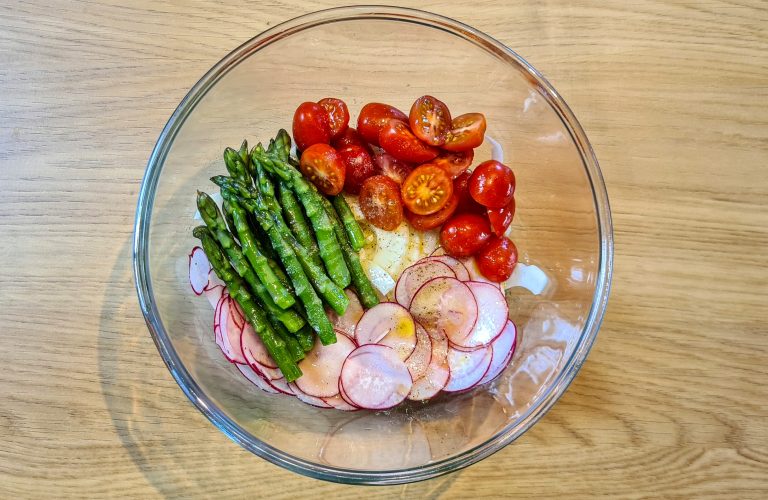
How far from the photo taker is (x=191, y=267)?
2631 mm

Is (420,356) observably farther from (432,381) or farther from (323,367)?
(323,367)

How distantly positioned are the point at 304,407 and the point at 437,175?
1.06 metres

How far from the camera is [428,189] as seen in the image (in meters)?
2.56

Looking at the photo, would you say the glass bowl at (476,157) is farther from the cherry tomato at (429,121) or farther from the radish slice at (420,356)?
the cherry tomato at (429,121)

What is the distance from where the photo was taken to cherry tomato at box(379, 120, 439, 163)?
256 centimetres

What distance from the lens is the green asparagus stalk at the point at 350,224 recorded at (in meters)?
2.62

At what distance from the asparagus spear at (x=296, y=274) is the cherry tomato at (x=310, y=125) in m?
0.32

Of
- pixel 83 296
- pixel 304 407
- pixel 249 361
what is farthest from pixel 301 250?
pixel 83 296

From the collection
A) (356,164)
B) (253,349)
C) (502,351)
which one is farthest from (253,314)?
(502,351)

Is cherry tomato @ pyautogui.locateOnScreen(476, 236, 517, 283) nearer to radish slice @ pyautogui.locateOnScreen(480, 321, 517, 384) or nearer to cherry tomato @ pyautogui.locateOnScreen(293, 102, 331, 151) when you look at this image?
radish slice @ pyautogui.locateOnScreen(480, 321, 517, 384)

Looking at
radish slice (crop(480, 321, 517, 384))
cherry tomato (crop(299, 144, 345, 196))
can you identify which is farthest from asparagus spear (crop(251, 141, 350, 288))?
radish slice (crop(480, 321, 517, 384))

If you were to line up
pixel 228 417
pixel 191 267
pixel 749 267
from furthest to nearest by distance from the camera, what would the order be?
pixel 749 267, pixel 191 267, pixel 228 417

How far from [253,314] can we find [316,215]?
452 mm

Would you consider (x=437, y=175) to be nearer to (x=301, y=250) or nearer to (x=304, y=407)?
(x=301, y=250)
